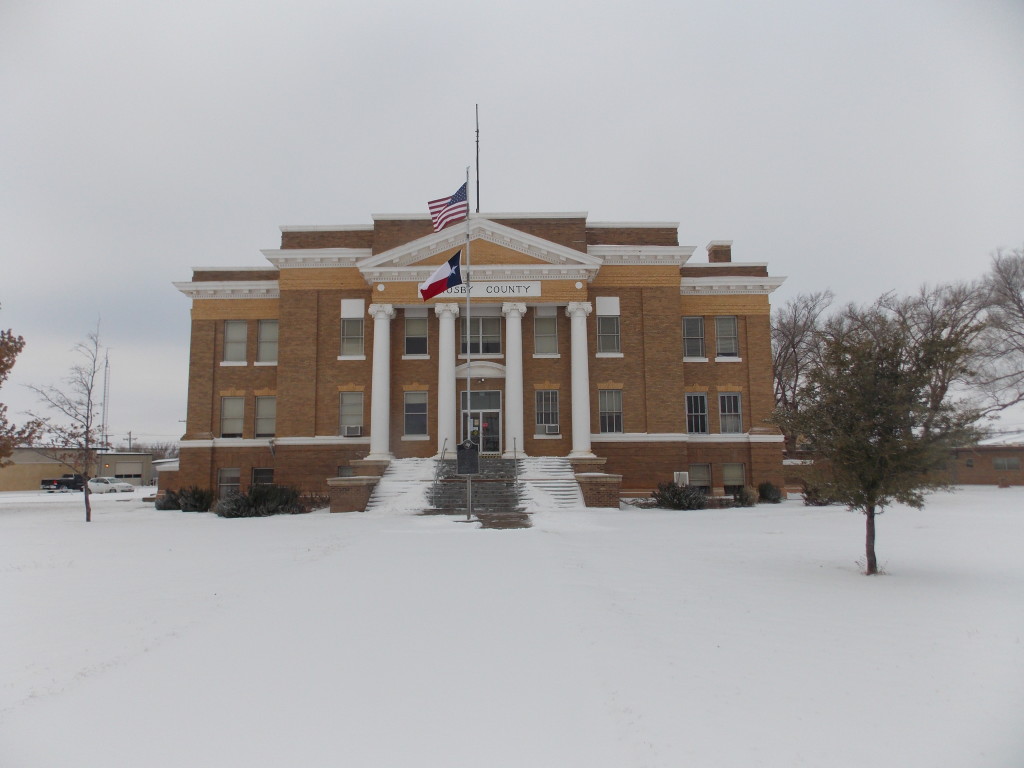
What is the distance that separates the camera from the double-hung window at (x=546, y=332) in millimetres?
32438

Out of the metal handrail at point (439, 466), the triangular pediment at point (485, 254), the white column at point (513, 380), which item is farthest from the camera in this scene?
the triangular pediment at point (485, 254)

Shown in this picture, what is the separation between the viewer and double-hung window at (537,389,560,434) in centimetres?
3194

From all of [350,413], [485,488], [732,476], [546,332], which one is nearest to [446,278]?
[485,488]

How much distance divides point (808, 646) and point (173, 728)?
19.7 ft

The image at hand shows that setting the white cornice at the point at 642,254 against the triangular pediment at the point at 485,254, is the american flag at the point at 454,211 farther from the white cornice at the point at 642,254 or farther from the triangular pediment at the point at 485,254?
the white cornice at the point at 642,254

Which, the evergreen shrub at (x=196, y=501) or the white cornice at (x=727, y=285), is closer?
the evergreen shrub at (x=196, y=501)

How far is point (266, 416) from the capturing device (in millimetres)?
34406

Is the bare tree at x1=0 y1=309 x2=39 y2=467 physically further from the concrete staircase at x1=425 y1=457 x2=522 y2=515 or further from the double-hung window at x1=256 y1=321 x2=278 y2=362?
the concrete staircase at x1=425 y1=457 x2=522 y2=515

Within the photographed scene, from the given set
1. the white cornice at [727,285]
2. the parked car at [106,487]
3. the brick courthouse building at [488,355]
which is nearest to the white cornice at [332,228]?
the brick courthouse building at [488,355]

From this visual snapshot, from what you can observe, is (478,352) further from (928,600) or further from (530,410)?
(928,600)

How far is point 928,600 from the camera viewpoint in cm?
930

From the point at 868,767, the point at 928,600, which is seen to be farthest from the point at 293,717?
the point at 928,600

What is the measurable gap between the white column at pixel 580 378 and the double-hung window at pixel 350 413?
1024cm

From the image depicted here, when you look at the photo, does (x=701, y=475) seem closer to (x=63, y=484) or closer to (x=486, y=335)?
(x=486, y=335)
